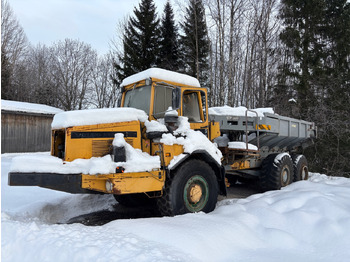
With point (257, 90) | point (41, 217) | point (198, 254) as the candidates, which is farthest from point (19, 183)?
point (257, 90)

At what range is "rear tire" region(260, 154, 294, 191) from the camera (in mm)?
7375

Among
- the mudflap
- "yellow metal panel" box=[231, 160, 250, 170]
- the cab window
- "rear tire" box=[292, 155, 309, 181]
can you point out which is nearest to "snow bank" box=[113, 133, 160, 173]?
the mudflap

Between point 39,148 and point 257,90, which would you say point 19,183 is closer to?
point 39,148

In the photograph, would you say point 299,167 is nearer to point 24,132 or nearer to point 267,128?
point 267,128

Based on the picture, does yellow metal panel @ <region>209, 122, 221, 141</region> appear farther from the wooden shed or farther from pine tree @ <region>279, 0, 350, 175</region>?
the wooden shed

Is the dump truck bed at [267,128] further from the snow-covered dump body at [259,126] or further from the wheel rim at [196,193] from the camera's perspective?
the wheel rim at [196,193]

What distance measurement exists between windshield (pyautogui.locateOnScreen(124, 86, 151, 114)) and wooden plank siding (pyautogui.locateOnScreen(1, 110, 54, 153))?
1452 centimetres

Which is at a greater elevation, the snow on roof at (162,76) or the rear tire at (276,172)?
the snow on roof at (162,76)

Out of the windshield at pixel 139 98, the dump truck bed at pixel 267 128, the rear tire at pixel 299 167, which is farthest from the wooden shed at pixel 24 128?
the rear tire at pixel 299 167

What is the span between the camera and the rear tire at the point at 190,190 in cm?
475

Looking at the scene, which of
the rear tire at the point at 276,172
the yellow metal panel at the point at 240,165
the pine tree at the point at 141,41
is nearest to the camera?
the yellow metal panel at the point at 240,165

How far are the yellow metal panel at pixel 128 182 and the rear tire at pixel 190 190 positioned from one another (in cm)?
27

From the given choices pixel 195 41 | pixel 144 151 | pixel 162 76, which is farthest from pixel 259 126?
pixel 195 41

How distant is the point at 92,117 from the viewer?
4414mm
